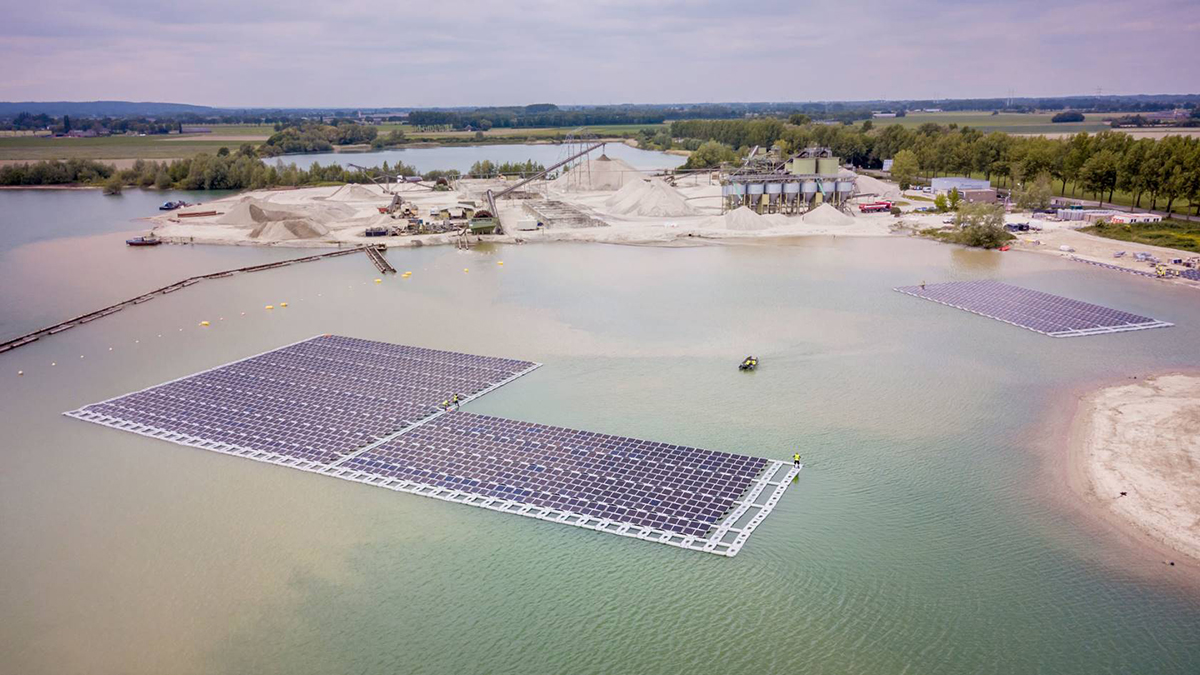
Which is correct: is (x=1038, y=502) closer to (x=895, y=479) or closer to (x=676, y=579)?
(x=895, y=479)

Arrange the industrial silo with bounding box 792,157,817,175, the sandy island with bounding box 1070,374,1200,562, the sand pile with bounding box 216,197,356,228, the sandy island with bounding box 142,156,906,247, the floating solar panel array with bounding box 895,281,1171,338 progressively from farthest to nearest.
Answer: the industrial silo with bounding box 792,157,817,175
the sand pile with bounding box 216,197,356,228
the sandy island with bounding box 142,156,906,247
the floating solar panel array with bounding box 895,281,1171,338
the sandy island with bounding box 1070,374,1200,562

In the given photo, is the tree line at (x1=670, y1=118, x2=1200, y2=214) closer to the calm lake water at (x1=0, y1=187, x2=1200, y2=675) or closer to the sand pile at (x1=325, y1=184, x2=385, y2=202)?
the calm lake water at (x1=0, y1=187, x2=1200, y2=675)

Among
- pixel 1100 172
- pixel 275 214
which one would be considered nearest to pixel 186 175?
pixel 275 214

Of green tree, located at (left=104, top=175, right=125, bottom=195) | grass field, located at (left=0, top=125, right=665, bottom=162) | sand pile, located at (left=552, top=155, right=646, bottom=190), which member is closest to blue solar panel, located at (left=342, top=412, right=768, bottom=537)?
sand pile, located at (left=552, top=155, right=646, bottom=190)

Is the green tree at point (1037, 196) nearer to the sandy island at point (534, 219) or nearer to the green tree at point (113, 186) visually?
the sandy island at point (534, 219)

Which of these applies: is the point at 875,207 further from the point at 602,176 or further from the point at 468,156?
the point at 468,156

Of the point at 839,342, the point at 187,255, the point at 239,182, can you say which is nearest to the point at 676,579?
the point at 839,342
